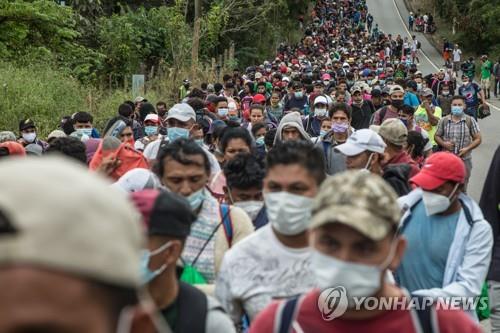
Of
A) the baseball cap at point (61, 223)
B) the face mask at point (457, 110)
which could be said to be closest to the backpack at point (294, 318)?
the baseball cap at point (61, 223)

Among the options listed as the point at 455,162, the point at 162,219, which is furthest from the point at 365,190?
the point at 455,162

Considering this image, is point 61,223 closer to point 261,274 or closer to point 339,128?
point 261,274

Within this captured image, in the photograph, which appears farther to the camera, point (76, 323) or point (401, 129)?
point (401, 129)

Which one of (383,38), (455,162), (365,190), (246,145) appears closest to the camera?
(365,190)

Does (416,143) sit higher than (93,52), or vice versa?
(416,143)

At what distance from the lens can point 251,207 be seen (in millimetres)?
5723

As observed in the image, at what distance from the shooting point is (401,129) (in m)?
8.24

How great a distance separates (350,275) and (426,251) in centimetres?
237

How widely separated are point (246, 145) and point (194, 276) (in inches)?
140

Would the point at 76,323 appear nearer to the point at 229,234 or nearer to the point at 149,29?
the point at 229,234

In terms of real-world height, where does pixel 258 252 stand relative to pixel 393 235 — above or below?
below

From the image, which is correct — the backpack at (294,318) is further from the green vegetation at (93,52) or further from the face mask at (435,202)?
the green vegetation at (93,52)

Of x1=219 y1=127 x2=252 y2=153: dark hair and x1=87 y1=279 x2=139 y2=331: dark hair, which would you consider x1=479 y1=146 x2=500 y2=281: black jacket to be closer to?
x1=219 y1=127 x2=252 y2=153: dark hair

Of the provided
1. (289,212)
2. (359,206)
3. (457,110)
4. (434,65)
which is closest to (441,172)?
(289,212)
